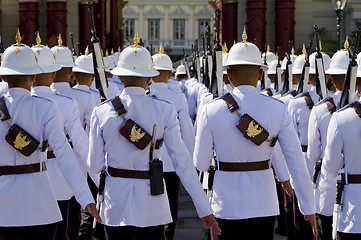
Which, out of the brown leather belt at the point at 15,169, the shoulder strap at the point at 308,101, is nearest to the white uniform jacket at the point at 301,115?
the shoulder strap at the point at 308,101

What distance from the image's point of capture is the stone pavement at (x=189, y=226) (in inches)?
350

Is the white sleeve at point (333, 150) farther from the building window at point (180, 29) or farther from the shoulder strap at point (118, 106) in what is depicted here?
the building window at point (180, 29)

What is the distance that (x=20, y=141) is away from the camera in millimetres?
5117

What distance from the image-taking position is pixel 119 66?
18.1 feet

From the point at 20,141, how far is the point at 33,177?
27 centimetres

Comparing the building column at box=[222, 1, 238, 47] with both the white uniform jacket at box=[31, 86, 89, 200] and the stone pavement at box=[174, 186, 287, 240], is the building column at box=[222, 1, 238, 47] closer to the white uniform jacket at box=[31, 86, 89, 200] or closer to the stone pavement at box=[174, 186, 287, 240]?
the stone pavement at box=[174, 186, 287, 240]

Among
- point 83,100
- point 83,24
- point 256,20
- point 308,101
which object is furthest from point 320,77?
point 83,24

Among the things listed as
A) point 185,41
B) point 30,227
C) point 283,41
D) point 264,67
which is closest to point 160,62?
point 264,67

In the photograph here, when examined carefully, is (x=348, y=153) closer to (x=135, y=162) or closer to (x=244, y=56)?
(x=244, y=56)

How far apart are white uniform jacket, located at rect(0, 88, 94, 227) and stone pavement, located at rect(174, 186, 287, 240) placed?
3781mm

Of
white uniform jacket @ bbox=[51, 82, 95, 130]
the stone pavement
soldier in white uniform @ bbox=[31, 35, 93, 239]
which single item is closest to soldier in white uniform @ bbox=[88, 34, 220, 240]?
soldier in white uniform @ bbox=[31, 35, 93, 239]

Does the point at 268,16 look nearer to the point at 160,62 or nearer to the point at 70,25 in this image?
the point at 70,25

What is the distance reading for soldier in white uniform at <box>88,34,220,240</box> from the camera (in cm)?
521

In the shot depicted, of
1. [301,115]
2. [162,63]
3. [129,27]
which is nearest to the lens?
[301,115]
